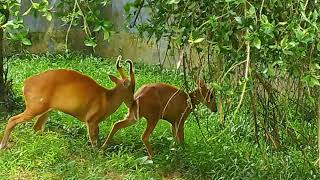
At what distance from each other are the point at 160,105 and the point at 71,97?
1.95 feet

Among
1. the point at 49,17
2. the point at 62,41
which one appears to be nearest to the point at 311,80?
the point at 49,17

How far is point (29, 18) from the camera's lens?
9.87m

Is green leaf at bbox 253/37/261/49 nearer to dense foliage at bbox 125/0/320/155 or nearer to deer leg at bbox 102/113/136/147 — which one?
dense foliage at bbox 125/0/320/155

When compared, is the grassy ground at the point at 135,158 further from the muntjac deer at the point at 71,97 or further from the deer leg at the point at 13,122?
the muntjac deer at the point at 71,97

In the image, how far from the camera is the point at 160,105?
472cm

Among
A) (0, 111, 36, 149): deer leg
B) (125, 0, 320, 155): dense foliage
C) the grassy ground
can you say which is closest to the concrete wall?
the grassy ground

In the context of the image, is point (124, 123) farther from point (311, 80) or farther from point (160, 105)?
point (311, 80)

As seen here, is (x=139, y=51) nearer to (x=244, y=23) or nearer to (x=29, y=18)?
(x=29, y=18)

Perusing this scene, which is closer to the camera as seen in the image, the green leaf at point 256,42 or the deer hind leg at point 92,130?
the green leaf at point 256,42

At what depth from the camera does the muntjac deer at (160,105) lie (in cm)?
471

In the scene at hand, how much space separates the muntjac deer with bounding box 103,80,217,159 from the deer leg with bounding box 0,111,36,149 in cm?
58

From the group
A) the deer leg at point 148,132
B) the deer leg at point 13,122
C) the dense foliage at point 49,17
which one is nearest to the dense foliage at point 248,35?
the dense foliage at point 49,17

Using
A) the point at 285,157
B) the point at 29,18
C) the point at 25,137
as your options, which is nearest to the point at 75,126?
the point at 25,137

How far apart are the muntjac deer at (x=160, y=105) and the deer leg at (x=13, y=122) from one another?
58cm
